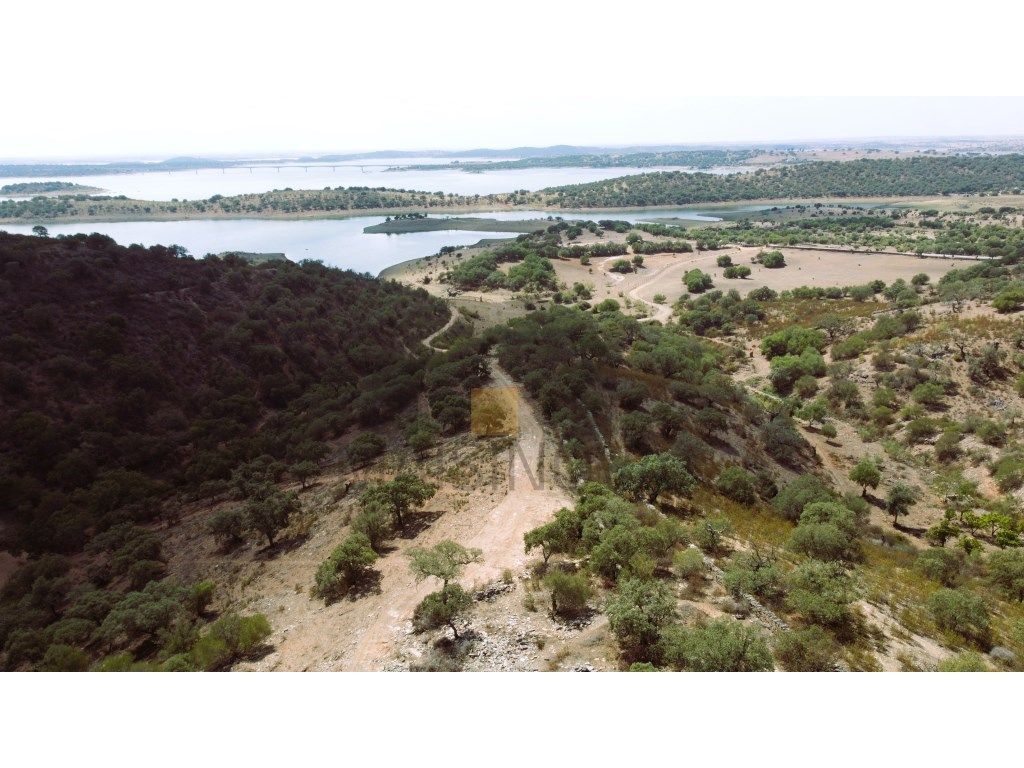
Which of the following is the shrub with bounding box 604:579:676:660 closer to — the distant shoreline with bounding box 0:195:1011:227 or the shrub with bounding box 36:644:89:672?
the shrub with bounding box 36:644:89:672

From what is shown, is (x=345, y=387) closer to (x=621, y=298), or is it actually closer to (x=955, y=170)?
(x=621, y=298)

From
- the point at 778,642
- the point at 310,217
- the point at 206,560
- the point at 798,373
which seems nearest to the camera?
the point at 778,642

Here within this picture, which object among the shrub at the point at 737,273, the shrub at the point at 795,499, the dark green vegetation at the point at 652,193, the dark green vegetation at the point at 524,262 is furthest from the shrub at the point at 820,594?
the dark green vegetation at the point at 652,193

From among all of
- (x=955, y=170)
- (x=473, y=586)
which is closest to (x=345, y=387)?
(x=473, y=586)

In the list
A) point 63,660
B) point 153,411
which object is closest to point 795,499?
point 63,660

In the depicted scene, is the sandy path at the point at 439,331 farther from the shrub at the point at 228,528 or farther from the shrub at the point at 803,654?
the shrub at the point at 803,654

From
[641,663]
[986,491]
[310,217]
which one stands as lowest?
[986,491]
